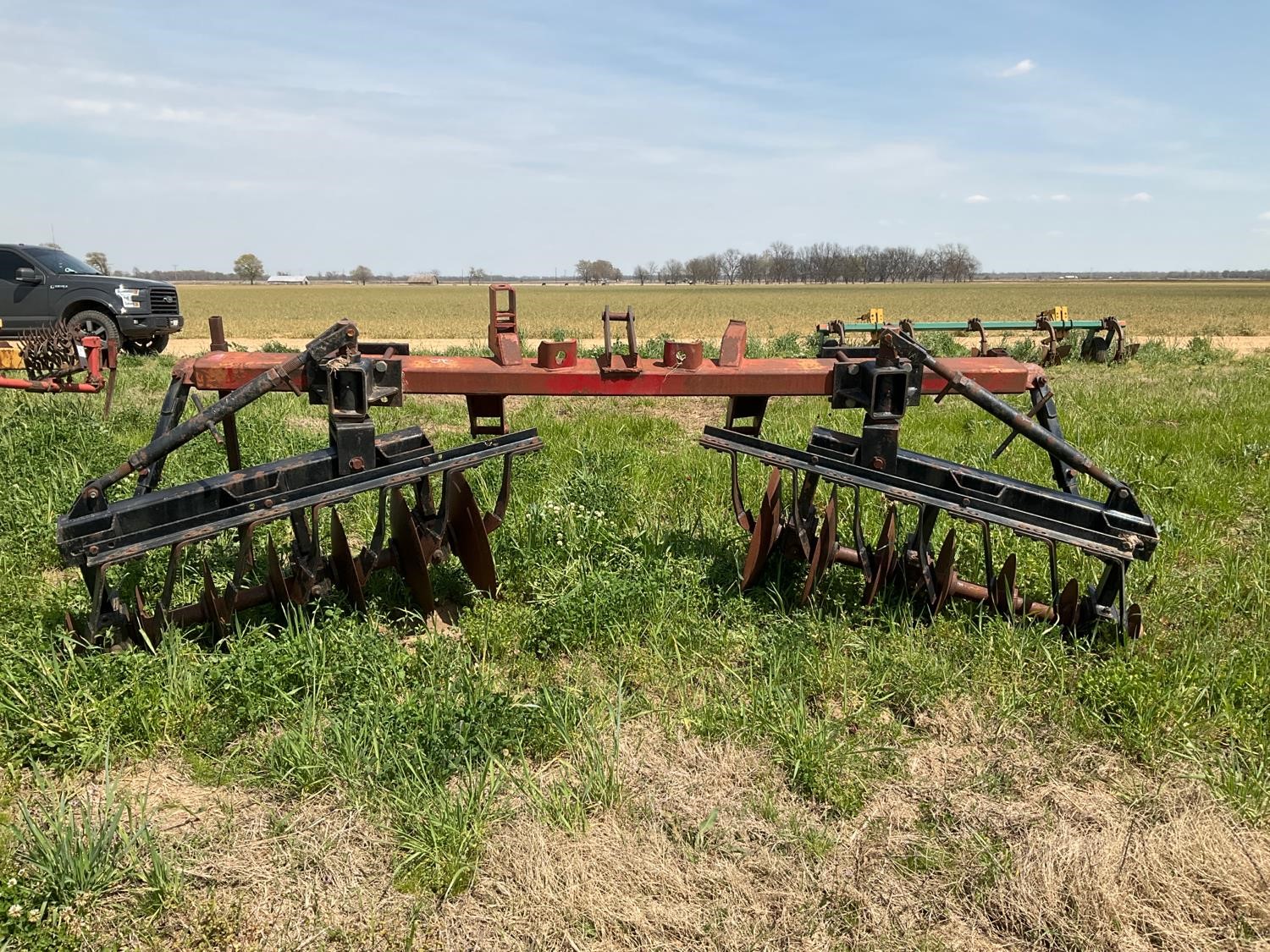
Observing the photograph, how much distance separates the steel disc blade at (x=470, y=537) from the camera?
11.4ft

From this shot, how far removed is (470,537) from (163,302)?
573 inches

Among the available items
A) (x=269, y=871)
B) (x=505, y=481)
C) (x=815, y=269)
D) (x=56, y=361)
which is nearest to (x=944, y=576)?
(x=505, y=481)

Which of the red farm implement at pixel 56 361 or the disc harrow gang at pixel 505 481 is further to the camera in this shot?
the red farm implement at pixel 56 361

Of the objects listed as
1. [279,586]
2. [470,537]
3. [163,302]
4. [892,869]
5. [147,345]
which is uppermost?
[163,302]

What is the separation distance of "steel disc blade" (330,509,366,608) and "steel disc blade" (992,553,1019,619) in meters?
2.60

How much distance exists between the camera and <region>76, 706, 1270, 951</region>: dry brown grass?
2080 millimetres

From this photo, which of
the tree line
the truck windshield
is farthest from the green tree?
the truck windshield

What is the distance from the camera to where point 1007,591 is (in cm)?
343

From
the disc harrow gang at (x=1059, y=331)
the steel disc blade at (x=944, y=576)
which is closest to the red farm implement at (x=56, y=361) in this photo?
the steel disc blade at (x=944, y=576)

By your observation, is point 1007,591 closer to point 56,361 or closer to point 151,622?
point 151,622

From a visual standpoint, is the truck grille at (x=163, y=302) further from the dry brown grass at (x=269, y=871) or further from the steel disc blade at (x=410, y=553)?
the dry brown grass at (x=269, y=871)

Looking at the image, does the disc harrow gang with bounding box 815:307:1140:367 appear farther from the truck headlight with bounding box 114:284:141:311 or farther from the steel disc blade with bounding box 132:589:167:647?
the truck headlight with bounding box 114:284:141:311

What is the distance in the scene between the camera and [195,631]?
331 centimetres

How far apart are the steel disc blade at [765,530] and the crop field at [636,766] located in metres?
0.17
